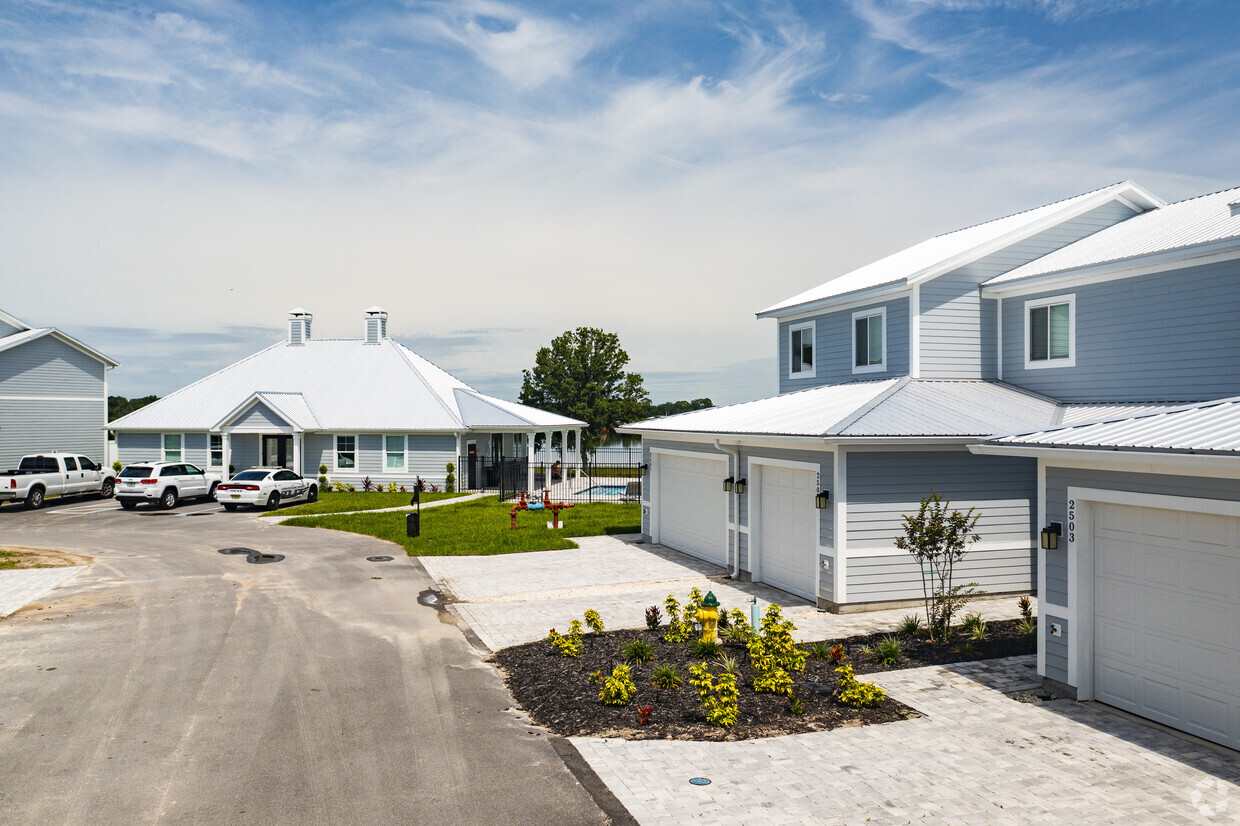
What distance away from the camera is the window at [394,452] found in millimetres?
37219

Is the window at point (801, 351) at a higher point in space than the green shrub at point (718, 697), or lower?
higher

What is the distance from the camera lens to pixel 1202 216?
16.6 m

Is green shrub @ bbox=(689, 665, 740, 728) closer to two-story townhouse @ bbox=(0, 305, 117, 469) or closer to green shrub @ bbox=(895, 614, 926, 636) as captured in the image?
green shrub @ bbox=(895, 614, 926, 636)

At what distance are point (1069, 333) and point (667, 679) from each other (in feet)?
39.3

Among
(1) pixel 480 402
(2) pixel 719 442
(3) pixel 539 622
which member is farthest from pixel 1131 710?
(1) pixel 480 402

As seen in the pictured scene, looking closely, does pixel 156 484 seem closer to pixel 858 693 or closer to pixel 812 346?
pixel 812 346

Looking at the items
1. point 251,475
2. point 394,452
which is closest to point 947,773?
point 251,475

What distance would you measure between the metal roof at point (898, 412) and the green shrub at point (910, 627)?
9.79 feet

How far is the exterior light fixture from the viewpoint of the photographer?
10.0m

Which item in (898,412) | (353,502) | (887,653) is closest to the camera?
(887,653)

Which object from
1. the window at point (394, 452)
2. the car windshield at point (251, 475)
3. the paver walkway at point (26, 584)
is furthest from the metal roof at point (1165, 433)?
the window at point (394, 452)

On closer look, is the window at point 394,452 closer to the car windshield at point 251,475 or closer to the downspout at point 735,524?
the car windshield at point 251,475

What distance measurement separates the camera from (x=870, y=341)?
1936 cm

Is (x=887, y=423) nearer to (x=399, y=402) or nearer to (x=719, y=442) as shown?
(x=719, y=442)
